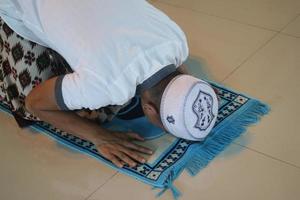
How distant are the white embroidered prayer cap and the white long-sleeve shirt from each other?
0.18 feet

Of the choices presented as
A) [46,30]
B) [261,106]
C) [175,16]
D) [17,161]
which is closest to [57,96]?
[46,30]

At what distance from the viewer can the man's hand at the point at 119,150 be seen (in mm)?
1359

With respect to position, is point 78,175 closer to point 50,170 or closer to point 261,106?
point 50,170

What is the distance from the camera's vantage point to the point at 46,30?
1.24 metres

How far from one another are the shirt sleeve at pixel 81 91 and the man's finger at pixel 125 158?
20 centimetres

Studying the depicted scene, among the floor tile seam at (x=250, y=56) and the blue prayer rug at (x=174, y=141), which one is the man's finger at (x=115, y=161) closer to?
the blue prayer rug at (x=174, y=141)

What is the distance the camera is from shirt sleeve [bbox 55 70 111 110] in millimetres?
1176

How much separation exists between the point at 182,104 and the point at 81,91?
0.86 ft

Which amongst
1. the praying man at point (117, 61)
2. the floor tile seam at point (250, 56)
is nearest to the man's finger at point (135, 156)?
the praying man at point (117, 61)

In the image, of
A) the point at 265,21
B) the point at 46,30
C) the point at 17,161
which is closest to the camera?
the point at 46,30

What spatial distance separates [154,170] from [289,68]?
2.22 ft

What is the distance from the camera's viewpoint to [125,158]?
1.36 m

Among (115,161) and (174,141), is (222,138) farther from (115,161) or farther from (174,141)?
(115,161)

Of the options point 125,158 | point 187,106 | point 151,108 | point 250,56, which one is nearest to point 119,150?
point 125,158
